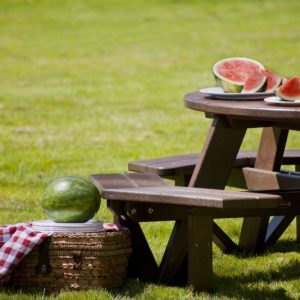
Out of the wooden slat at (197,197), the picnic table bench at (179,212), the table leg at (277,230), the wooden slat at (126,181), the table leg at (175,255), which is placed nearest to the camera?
the wooden slat at (197,197)

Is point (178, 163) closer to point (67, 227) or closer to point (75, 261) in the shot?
point (67, 227)

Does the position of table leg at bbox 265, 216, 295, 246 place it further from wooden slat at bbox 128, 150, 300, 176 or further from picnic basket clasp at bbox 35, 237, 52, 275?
picnic basket clasp at bbox 35, 237, 52, 275

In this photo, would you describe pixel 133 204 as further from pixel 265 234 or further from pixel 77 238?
pixel 265 234

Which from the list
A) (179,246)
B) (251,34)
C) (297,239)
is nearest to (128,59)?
(251,34)

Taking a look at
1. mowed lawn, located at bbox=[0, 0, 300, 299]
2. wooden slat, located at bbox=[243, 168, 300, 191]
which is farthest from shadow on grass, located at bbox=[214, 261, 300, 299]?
wooden slat, located at bbox=[243, 168, 300, 191]

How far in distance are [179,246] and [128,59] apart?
17459mm

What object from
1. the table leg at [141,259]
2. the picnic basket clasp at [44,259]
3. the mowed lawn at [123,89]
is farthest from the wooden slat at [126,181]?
the mowed lawn at [123,89]

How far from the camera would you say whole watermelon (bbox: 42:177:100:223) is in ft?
18.1

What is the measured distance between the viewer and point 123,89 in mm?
17578

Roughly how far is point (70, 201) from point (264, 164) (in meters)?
1.85

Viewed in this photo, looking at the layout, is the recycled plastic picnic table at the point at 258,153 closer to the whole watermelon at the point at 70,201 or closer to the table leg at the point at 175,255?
the table leg at the point at 175,255

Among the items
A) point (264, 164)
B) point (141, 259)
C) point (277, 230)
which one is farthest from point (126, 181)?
point (277, 230)

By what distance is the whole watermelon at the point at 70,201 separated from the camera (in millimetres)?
5508

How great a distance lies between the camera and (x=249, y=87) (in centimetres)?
584
